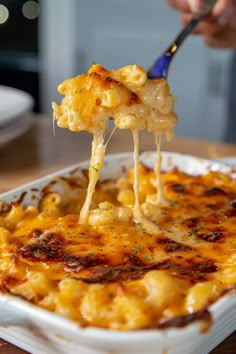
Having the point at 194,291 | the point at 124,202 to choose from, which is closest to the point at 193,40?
the point at 124,202

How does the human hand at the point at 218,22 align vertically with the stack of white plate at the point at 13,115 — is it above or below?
above

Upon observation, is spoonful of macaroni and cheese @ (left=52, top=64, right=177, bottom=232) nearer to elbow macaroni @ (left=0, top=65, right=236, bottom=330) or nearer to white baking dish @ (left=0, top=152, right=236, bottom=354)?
elbow macaroni @ (left=0, top=65, right=236, bottom=330)

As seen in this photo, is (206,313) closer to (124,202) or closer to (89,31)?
(124,202)

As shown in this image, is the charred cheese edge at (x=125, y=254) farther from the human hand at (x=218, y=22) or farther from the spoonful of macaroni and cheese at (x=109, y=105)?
the human hand at (x=218, y=22)

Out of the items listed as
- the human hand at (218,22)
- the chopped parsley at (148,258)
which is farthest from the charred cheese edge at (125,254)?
the human hand at (218,22)

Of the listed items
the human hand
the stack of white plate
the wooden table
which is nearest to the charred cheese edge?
the wooden table

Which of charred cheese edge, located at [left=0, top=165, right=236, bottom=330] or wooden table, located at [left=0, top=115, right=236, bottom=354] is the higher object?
charred cheese edge, located at [left=0, top=165, right=236, bottom=330]
